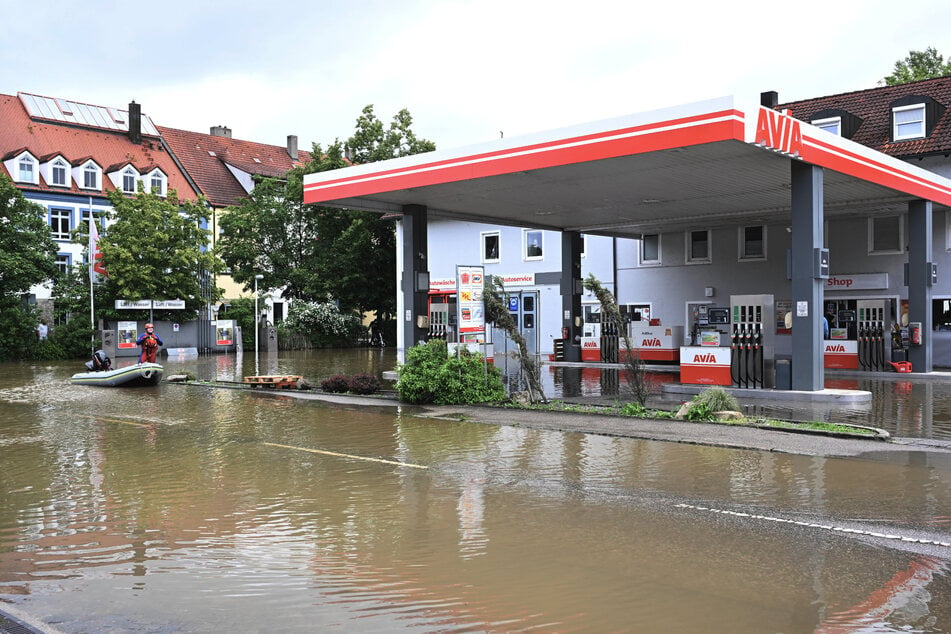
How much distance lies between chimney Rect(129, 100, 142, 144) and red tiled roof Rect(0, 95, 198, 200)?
1.10 feet

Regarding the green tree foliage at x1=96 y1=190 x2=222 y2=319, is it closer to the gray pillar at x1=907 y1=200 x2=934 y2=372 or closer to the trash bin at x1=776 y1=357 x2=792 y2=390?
the trash bin at x1=776 y1=357 x2=792 y2=390

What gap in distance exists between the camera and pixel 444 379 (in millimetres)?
16281

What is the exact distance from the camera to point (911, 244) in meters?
23.8

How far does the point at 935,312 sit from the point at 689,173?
42.7ft

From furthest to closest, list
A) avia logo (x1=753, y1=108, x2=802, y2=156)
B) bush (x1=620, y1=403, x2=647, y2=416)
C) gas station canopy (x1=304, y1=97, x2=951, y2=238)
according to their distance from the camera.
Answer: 1. gas station canopy (x1=304, y1=97, x2=951, y2=238)
2. avia logo (x1=753, y1=108, x2=802, y2=156)
3. bush (x1=620, y1=403, x2=647, y2=416)

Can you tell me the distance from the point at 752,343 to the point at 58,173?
43.7 metres

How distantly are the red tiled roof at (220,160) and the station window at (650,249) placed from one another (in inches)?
1100

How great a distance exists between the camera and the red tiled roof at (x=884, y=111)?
2822 cm

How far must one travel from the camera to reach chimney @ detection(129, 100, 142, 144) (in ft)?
182

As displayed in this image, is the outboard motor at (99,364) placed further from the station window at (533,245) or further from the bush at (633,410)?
the station window at (533,245)

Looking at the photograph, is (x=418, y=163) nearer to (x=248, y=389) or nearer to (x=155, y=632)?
(x=248, y=389)

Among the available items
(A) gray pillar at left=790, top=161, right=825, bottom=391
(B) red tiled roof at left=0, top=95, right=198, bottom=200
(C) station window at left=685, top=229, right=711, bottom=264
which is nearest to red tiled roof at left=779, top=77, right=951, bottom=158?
(C) station window at left=685, top=229, right=711, bottom=264

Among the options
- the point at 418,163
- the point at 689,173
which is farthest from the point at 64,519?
the point at 689,173

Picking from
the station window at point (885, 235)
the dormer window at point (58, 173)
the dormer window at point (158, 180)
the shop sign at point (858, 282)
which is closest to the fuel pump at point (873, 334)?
the shop sign at point (858, 282)
